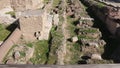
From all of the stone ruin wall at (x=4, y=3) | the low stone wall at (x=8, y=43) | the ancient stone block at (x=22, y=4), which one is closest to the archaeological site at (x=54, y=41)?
the low stone wall at (x=8, y=43)

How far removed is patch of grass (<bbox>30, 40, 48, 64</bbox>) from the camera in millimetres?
11594


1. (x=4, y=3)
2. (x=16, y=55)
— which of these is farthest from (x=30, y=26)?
(x=4, y=3)

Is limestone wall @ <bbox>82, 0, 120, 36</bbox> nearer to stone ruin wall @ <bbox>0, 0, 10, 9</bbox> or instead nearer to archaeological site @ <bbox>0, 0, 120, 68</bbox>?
archaeological site @ <bbox>0, 0, 120, 68</bbox>

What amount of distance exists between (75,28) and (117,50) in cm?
555

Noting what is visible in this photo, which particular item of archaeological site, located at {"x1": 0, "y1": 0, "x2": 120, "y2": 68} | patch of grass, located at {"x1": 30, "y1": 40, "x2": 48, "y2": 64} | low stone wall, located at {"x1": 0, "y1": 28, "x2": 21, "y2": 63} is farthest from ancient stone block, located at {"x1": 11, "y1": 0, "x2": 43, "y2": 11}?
patch of grass, located at {"x1": 30, "y1": 40, "x2": 48, "y2": 64}

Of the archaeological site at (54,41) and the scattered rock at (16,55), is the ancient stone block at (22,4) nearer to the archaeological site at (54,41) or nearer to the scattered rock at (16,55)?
the archaeological site at (54,41)

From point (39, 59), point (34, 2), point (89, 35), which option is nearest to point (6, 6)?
point (34, 2)

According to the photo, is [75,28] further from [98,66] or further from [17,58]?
[98,66]

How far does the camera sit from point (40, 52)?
12578 mm

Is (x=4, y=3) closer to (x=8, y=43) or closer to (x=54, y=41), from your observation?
(x=54, y=41)

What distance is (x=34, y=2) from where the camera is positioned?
2138 cm

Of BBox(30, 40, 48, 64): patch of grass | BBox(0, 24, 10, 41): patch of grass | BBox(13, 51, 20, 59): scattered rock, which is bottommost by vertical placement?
BBox(30, 40, 48, 64): patch of grass

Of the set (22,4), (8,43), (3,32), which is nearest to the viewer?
(8,43)

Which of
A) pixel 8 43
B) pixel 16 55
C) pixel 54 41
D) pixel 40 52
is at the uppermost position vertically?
pixel 8 43
